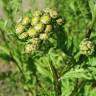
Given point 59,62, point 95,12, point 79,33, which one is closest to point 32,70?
point 79,33

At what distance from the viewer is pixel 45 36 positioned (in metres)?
3.12

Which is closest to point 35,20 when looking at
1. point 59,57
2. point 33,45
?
point 33,45

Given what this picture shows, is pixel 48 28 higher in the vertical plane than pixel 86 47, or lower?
higher

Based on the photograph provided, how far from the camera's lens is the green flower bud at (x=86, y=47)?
132 inches

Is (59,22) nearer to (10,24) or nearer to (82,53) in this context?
(82,53)

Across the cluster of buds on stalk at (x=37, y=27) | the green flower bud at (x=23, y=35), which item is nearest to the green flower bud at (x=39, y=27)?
the cluster of buds on stalk at (x=37, y=27)

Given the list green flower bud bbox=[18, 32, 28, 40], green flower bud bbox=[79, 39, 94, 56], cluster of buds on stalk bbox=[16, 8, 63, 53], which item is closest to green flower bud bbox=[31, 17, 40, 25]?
cluster of buds on stalk bbox=[16, 8, 63, 53]

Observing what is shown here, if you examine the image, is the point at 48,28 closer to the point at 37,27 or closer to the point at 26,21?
the point at 37,27

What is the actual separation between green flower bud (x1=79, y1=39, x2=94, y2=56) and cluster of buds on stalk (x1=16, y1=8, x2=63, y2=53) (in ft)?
0.87

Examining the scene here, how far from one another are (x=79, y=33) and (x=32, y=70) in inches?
32.7

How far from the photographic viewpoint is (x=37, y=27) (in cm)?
314

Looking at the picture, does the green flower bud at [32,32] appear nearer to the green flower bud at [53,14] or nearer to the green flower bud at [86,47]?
the green flower bud at [53,14]

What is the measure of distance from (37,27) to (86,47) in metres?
0.49

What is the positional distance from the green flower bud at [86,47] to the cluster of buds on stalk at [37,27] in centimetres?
26
